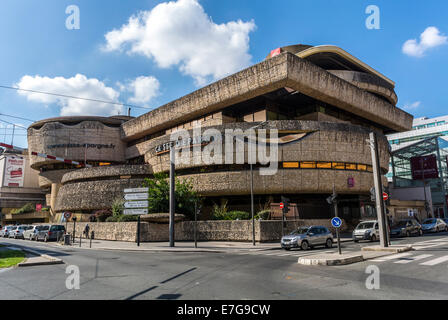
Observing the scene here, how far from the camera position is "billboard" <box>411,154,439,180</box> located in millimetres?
58794

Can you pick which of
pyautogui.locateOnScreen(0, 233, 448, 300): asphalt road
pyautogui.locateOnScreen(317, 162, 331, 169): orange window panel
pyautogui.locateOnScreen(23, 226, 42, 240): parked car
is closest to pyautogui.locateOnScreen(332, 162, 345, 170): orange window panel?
pyautogui.locateOnScreen(317, 162, 331, 169): orange window panel

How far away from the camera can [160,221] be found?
1065 inches

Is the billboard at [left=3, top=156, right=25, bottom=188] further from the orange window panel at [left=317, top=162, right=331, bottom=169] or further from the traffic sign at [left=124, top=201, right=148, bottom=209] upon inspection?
the orange window panel at [left=317, top=162, right=331, bottom=169]

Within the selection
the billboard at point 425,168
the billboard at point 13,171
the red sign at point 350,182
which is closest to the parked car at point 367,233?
the red sign at point 350,182

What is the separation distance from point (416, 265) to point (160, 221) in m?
20.1

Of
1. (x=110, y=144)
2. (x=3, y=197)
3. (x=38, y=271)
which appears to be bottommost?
(x=38, y=271)

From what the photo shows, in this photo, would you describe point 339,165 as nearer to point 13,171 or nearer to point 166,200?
point 166,200

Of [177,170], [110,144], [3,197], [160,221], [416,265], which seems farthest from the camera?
[3,197]

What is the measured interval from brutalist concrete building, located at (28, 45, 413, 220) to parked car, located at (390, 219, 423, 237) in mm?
6541

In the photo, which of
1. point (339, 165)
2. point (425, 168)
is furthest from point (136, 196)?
point (425, 168)

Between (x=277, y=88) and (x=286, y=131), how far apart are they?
4.53 metres

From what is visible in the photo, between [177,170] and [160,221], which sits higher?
[177,170]
